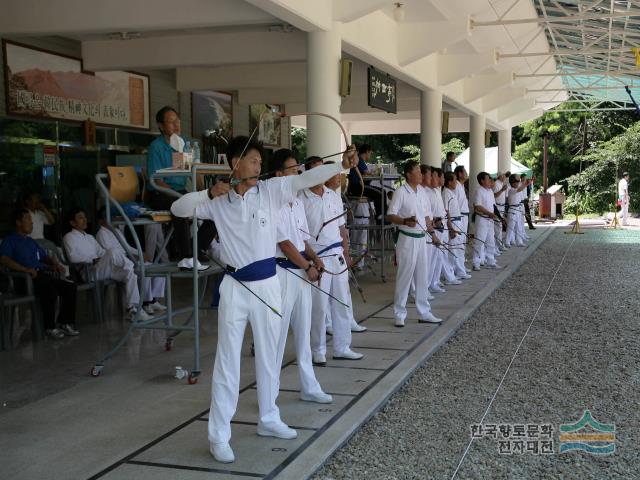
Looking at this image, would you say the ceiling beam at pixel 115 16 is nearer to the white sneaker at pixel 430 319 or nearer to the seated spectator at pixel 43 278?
the seated spectator at pixel 43 278

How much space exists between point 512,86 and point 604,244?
16.6 ft

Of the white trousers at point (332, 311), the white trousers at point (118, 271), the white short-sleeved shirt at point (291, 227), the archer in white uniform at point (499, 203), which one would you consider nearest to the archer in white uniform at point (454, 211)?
the archer in white uniform at point (499, 203)

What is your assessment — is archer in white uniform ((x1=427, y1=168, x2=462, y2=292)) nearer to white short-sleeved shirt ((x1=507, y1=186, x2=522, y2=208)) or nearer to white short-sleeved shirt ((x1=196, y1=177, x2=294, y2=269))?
white short-sleeved shirt ((x1=196, y1=177, x2=294, y2=269))

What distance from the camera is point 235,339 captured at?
426 cm

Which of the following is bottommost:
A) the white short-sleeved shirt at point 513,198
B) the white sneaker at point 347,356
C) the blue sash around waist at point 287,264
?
the white sneaker at point 347,356

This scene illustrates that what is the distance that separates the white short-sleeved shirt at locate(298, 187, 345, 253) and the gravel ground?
1.32 metres

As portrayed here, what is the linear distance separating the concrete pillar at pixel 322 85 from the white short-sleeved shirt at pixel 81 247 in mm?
2675

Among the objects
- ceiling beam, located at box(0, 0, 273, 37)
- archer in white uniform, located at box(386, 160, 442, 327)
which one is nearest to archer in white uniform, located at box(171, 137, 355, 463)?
archer in white uniform, located at box(386, 160, 442, 327)

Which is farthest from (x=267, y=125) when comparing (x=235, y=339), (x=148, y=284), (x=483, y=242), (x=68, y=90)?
(x=235, y=339)

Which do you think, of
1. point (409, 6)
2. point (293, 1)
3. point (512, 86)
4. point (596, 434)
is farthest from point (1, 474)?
point (512, 86)

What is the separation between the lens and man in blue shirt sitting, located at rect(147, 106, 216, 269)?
629 centimetres

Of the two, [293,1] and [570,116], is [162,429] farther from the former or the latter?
[570,116]

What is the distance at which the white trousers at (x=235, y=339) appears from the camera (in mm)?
4234
